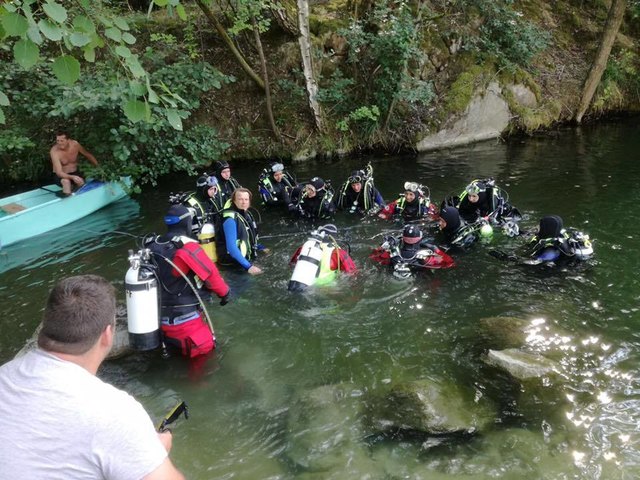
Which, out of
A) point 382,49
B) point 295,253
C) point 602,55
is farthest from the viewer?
point 602,55

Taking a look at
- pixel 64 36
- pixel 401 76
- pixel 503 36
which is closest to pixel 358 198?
pixel 401 76

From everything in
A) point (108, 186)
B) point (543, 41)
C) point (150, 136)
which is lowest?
point (108, 186)

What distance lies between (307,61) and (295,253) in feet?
24.6

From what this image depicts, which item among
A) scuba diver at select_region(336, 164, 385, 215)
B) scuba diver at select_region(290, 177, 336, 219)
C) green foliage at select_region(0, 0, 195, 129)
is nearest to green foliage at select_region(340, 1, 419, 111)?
scuba diver at select_region(336, 164, 385, 215)

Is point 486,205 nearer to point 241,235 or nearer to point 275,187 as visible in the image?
point 275,187

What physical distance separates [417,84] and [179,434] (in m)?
11.8

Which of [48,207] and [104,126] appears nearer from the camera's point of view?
[48,207]

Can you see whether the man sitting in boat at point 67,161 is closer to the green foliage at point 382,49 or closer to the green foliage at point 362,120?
the green foliage at point 362,120

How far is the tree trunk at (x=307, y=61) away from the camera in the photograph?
11547 millimetres

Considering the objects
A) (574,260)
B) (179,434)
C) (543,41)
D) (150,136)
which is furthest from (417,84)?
(179,434)

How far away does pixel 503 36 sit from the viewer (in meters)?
14.6

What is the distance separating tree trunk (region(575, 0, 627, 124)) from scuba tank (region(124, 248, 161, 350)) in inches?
635

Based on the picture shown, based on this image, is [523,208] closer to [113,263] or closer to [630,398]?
[630,398]

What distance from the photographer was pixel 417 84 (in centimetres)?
1320
